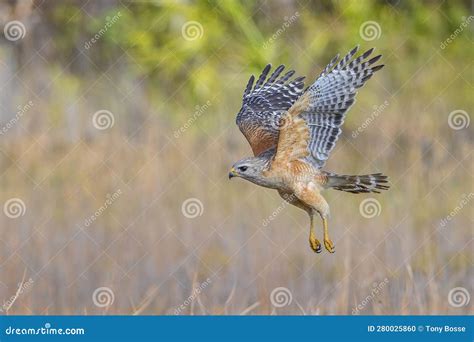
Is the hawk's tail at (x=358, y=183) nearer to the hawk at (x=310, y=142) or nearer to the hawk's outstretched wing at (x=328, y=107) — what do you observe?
the hawk at (x=310, y=142)

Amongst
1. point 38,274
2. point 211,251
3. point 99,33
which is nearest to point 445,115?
point 211,251

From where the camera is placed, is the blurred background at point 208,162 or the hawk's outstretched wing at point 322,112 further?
the blurred background at point 208,162

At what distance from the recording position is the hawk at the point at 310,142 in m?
5.54

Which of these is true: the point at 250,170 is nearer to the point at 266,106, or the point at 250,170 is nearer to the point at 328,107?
the point at 328,107

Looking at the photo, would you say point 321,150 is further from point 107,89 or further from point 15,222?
point 107,89

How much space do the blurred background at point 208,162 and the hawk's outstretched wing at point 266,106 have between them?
1.10 m

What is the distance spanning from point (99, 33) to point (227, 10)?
1257mm

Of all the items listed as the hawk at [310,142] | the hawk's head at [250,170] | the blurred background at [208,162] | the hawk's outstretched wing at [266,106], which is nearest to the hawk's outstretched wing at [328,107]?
the hawk at [310,142]

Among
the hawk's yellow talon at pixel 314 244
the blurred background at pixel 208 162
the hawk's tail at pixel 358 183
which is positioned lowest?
the hawk's yellow talon at pixel 314 244

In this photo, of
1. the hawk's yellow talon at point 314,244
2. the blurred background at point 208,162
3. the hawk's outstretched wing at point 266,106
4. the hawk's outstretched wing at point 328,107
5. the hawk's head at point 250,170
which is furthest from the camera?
the blurred background at point 208,162

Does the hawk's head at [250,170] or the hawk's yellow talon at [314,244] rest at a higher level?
the hawk's head at [250,170]

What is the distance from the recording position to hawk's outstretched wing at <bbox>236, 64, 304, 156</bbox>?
20.4 feet

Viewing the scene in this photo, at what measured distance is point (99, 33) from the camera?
34.4 feet

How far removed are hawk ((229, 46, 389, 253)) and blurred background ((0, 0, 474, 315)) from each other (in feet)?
3.68
